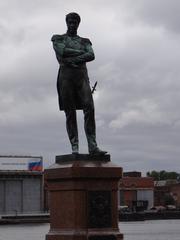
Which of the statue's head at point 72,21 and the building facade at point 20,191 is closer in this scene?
the statue's head at point 72,21

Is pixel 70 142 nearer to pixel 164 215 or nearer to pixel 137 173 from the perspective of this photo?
pixel 164 215

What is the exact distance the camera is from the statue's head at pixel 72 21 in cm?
1716

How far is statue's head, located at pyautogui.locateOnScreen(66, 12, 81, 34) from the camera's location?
17.2 meters

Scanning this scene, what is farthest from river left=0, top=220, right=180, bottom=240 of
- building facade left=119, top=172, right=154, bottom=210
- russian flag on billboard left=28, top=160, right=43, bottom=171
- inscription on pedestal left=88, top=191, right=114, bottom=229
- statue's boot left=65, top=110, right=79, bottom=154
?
building facade left=119, top=172, right=154, bottom=210

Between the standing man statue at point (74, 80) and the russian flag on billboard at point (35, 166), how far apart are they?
11359 cm

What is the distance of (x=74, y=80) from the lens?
672 inches

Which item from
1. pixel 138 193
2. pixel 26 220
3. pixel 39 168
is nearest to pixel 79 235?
pixel 26 220

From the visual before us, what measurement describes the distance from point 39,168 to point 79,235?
116m

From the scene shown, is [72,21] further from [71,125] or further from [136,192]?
[136,192]

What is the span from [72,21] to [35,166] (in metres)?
116

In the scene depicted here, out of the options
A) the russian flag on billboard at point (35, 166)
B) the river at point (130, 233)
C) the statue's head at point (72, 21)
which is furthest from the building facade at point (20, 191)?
the statue's head at point (72, 21)

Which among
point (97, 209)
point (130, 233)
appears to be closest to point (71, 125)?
point (97, 209)

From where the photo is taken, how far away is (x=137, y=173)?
561 ft

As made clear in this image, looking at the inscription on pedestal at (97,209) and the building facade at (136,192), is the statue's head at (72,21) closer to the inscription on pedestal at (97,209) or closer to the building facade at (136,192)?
the inscription on pedestal at (97,209)
